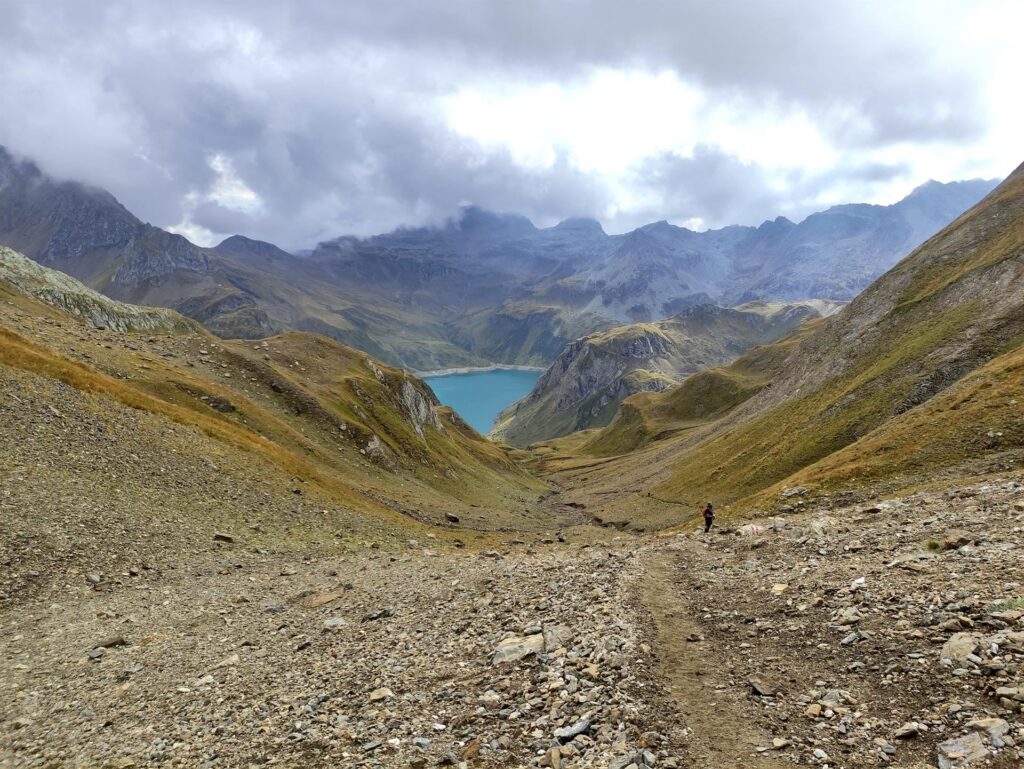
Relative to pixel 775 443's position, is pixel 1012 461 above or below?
below

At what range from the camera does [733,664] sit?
12.3 meters

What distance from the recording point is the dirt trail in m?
9.09

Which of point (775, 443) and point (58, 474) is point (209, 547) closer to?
point (58, 474)

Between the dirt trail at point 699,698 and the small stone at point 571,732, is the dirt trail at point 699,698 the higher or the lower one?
the higher one

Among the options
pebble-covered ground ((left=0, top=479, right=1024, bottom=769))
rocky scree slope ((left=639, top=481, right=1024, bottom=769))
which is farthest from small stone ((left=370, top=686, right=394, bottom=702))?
rocky scree slope ((left=639, top=481, right=1024, bottom=769))

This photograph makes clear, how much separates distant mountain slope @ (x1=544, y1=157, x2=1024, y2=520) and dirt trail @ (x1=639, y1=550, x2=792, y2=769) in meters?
30.1

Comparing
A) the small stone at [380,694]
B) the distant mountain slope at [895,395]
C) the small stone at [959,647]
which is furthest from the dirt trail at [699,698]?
the distant mountain slope at [895,395]

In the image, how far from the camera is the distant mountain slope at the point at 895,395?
130 ft

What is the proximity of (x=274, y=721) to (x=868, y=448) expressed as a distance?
48351 millimetres

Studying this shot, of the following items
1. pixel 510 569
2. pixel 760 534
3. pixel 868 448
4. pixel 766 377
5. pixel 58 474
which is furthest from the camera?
pixel 766 377

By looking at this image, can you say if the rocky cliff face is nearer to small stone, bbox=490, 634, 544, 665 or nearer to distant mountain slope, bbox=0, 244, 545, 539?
distant mountain slope, bbox=0, 244, 545, 539

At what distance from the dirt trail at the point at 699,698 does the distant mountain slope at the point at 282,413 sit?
27.6 metres

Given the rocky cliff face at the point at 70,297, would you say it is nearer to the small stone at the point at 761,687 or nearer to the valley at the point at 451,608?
the valley at the point at 451,608

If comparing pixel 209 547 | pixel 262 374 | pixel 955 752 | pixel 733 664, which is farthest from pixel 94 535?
pixel 262 374
